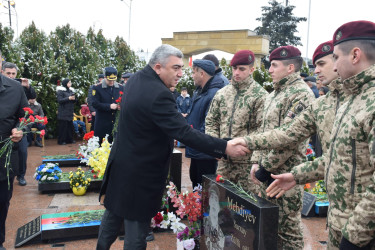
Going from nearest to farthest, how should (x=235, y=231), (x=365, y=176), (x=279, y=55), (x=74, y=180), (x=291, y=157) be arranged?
1. (x=365, y=176)
2. (x=235, y=231)
3. (x=291, y=157)
4. (x=279, y=55)
5. (x=74, y=180)

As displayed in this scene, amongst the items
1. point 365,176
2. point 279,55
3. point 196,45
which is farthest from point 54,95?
point 196,45

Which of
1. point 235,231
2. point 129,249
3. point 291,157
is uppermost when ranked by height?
point 291,157

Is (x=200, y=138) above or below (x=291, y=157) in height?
above

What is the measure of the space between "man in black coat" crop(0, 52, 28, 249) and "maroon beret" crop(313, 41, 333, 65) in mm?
3145

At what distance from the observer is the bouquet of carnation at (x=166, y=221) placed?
3811 millimetres

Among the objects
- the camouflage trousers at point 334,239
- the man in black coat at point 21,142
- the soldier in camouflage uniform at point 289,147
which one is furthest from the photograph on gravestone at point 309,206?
the man in black coat at point 21,142

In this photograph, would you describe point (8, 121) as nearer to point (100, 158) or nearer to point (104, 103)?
point (100, 158)

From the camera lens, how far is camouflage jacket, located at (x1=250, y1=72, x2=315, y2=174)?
3.23 metres

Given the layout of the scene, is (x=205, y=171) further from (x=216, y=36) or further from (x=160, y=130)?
(x=216, y=36)

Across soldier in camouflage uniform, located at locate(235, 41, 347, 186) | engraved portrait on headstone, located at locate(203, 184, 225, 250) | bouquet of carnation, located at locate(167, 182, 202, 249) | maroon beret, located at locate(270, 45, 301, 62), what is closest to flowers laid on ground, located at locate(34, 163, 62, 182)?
bouquet of carnation, located at locate(167, 182, 202, 249)

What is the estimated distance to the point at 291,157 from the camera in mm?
3324

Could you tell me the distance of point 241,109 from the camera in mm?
4055

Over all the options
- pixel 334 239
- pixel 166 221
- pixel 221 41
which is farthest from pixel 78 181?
pixel 221 41

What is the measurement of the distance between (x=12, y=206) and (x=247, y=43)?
20.4m
